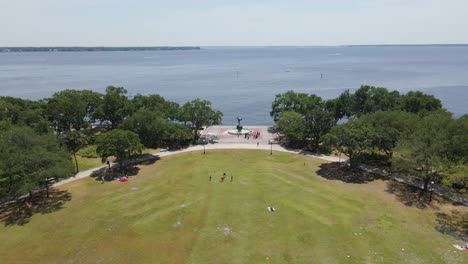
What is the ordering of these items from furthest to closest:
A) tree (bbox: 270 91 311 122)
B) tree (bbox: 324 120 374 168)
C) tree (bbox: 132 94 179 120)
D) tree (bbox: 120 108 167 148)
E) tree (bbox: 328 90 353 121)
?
1. tree (bbox: 328 90 353 121)
2. tree (bbox: 270 91 311 122)
3. tree (bbox: 132 94 179 120)
4. tree (bbox: 120 108 167 148)
5. tree (bbox: 324 120 374 168)

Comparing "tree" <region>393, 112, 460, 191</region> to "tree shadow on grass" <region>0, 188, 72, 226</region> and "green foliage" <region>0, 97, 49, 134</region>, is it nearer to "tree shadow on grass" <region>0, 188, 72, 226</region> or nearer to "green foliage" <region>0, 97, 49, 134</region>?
"tree shadow on grass" <region>0, 188, 72, 226</region>

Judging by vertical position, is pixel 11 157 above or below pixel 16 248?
above

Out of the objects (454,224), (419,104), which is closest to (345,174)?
(454,224)

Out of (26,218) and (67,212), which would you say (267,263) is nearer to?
(67,212)

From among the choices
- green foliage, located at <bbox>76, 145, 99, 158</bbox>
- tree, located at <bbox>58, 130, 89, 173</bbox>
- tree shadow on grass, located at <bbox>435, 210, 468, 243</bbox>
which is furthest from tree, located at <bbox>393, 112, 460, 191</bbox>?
tree, located at <bbox>58, 130, 89, 173</bbox>

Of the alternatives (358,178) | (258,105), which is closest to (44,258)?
(358,178)

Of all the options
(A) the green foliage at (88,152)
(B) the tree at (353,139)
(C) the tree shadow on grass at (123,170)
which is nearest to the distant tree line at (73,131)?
(A) the green foliage at (88,152)

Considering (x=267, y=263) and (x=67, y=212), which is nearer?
(x=267, y=263)
